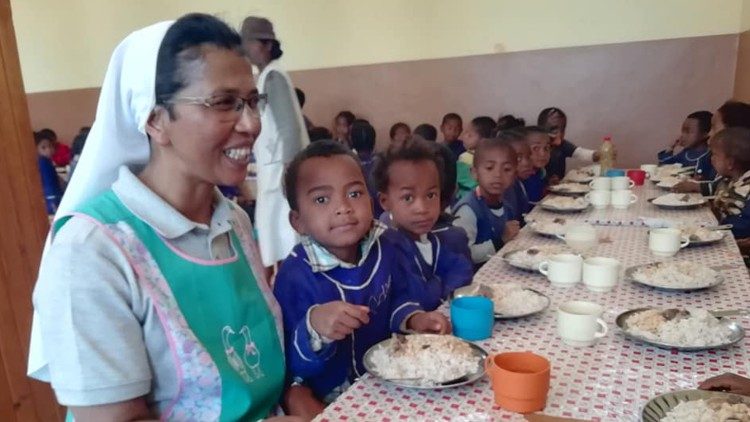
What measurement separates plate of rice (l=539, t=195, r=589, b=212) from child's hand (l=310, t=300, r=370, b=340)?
78.7 inches

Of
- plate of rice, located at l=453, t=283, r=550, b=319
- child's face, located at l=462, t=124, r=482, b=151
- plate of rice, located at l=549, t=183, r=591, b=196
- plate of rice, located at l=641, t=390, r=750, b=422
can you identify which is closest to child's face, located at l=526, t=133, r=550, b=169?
plate of rice, located at l=549, t=183, r=591, b=196

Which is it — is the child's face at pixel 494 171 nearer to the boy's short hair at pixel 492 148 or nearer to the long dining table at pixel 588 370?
the boy's short hair at pixel 492 148

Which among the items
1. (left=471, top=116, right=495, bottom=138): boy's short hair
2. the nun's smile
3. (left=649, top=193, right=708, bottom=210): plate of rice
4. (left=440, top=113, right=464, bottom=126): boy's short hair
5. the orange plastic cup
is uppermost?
the nun's smile

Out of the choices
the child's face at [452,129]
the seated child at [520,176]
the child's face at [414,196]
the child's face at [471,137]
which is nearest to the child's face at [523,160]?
the seated child at [520,176]

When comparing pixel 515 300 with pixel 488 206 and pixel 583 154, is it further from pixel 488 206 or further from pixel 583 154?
pixel 583 154

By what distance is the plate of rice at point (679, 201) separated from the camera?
307 cm

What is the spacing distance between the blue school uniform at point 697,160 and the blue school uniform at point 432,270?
3.11 m

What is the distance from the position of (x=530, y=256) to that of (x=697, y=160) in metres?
3.51

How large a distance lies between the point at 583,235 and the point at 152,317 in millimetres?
1598

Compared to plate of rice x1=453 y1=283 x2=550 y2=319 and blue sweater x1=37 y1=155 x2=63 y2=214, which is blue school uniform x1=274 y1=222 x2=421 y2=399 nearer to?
plate of rice x1=453 y1=283 x2=550 y2=319

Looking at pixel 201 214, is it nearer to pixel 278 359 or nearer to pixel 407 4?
pixel 278 359

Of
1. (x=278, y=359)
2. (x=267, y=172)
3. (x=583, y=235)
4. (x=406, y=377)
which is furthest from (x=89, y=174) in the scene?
(x=267, y=172)

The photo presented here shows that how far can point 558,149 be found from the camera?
Answer: 5539 mm

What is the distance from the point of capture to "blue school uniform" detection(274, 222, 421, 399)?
1.58m
